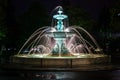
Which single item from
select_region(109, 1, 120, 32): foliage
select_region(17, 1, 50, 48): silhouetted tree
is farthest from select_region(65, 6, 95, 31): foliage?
select_region(109, 1, 120, 32): foliage

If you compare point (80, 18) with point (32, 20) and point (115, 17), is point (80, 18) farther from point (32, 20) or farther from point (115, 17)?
point (115, 17)

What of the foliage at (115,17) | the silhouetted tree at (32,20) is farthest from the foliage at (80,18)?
the foliage at (115,17)

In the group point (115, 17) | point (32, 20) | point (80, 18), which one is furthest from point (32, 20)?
point (115, 17)

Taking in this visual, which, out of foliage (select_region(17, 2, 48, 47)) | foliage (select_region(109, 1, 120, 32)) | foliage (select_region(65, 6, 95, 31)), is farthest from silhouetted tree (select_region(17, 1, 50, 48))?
foliage (select_region(109, 1, 120, 32))

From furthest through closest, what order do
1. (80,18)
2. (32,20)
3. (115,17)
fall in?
1. (32,20)
2. (80,18)
3. (115,17)

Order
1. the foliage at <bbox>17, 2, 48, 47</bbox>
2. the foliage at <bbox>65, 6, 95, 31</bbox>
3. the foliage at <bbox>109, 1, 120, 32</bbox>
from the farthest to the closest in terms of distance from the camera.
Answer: the foliage at <bbox>17, 2, 48, 47</bbox> → the foliage at <bbox>65, 6, 95, 31</bbox> → the foliage at <bbox>109, 1, 120, 32</bbox>

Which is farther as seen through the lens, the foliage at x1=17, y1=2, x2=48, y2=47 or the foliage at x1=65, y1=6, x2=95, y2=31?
the foliage at x1=17, y1=2, x2=48, y2=47

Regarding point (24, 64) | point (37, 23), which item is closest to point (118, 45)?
point (37, 23)

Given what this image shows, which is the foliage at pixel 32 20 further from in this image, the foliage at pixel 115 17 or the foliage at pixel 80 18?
the foliage at pixel 115 17

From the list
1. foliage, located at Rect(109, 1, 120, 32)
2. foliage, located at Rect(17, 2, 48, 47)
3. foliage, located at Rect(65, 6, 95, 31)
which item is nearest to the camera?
foliage, located at Rect(109, 1, 120, 32)

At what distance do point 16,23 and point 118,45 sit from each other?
71.2ft

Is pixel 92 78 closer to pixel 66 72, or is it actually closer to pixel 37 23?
pixel 66 72

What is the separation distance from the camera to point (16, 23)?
250 ft

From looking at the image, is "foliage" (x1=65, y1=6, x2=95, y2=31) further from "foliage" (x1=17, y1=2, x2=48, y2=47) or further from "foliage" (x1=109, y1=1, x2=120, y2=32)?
"foliage" (x1=109, y1=1, x2=120, y2=32)
